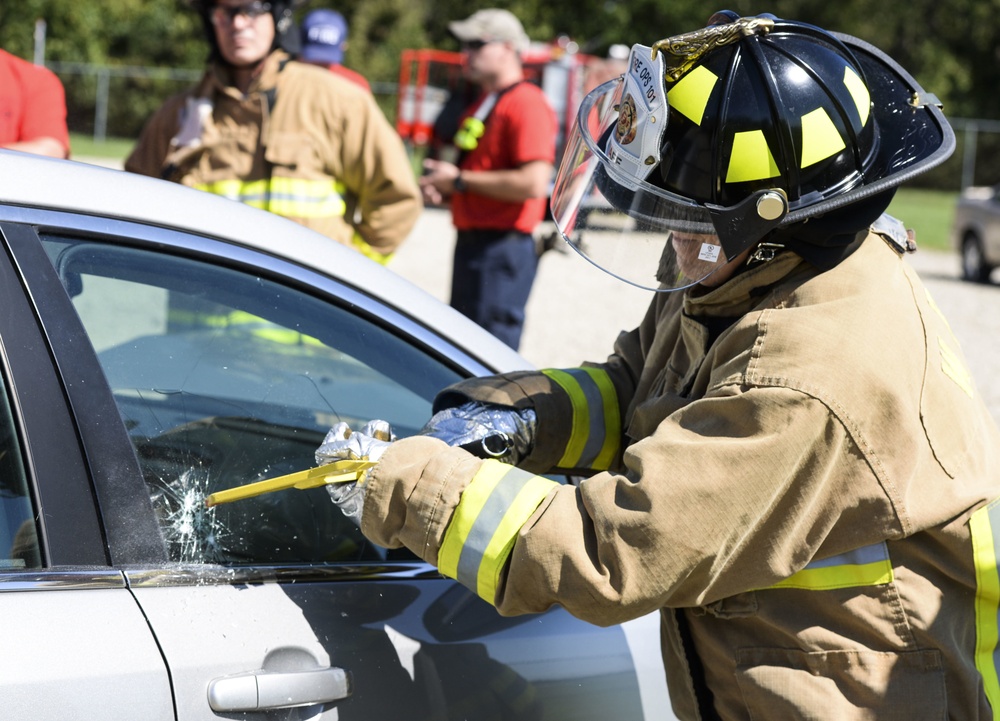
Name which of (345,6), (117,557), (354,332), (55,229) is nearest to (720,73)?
(354,332)

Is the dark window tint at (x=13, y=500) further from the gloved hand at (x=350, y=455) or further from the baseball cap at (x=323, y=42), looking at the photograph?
the baseball cap at (x=323, y=42)

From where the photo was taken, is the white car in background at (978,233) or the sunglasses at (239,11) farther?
the white car in background at (978,233)

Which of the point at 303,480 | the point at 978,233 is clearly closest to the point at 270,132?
the point at 303,480

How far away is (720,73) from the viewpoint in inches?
63.5

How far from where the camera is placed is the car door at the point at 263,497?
4.92 ft

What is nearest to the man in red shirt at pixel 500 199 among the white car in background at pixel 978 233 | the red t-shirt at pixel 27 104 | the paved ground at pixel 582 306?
the paved ground at pixel 582 306

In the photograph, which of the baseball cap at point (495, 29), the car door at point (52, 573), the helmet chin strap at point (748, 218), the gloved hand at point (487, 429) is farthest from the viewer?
the baseball cap at point (495, 29)

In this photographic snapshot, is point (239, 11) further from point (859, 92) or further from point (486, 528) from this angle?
point (486, 528)

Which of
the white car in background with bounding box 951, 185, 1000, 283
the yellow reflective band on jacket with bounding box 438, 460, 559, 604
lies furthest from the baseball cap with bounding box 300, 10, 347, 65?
the white car in background with bounding box 951, 185, 1000, 283

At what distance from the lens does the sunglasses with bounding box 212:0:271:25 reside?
375 centimetres

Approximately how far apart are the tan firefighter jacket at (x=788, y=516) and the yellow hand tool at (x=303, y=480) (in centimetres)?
4

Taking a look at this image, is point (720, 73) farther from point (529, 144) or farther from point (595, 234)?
point (529, 144)

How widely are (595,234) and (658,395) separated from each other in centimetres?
31

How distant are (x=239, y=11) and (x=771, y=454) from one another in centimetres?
295
